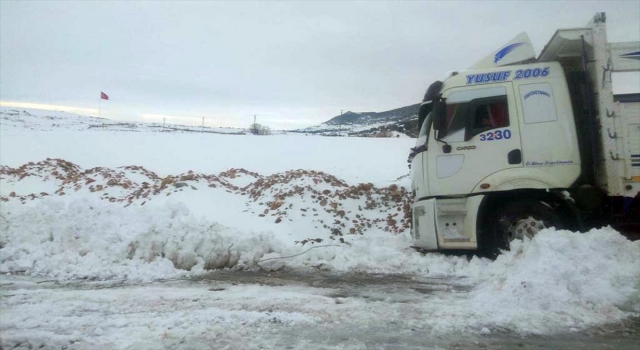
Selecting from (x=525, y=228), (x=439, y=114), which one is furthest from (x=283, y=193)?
(x=525, y=228)

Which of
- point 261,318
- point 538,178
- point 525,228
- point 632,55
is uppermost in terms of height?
point 632,55

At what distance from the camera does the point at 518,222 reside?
24.0 ft

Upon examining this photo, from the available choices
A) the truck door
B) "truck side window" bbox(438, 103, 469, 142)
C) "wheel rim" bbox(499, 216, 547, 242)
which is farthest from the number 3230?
"wheel rim" bbox(499, 216, 547, 242)

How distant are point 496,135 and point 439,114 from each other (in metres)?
0.94

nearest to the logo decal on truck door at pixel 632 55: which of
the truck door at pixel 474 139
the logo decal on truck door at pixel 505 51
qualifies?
the logo decal on truck door at pixel 505 51

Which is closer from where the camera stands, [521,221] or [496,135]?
[521,221]

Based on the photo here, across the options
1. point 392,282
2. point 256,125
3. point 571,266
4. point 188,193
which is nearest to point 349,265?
point 392,282

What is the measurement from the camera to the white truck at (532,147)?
7.10 meters

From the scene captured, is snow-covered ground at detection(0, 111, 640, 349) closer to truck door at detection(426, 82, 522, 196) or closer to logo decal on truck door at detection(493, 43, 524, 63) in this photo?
truck door at detection(426, 82, 522, 196)

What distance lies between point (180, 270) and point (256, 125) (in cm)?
3894

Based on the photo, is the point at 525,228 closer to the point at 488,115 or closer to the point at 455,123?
the point at 488,115

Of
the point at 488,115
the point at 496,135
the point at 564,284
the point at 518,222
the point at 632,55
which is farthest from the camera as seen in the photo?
the point at 488,115

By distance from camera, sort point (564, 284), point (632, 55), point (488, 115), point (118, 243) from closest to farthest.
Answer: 1. point (564, 284)
2. point (632, 55)
3. point (488, 115)
4. point (118, 243)

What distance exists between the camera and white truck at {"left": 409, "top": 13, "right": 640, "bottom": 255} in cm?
710
